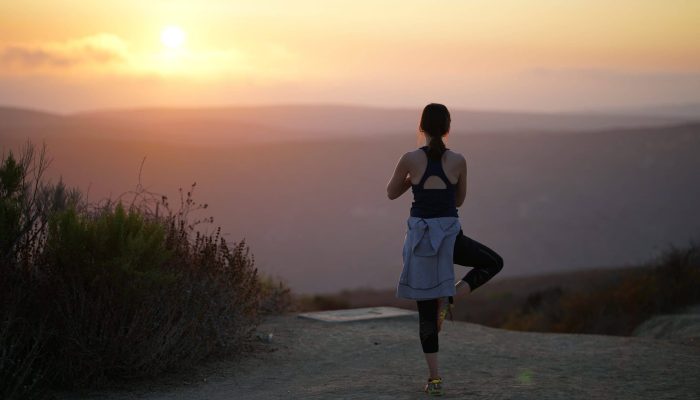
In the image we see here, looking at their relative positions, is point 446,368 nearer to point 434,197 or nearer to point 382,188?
point 434,197

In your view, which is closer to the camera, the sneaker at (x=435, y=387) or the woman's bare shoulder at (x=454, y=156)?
the woman's bare shoulder at (x=454, y=156)

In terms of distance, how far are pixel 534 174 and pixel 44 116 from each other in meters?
60.8

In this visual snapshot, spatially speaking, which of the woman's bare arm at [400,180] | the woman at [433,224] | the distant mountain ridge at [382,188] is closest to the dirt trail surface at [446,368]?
the woman at [433,224]

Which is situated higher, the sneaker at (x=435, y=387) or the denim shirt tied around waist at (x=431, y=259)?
the denim shirt tied around waist at (x=431, y=259)

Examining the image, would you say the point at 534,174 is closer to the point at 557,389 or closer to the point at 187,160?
the point at 187,160

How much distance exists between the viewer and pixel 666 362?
322 inches

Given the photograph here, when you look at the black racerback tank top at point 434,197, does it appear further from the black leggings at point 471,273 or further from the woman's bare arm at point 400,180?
the black leggings at point 471,273

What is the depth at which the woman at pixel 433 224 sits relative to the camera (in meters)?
6.03

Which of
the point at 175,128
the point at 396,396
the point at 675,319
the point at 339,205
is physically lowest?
the point at 396,396

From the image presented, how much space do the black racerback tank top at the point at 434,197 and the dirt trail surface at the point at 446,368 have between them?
56.5 inches

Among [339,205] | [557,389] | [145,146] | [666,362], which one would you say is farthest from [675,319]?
[145,146]

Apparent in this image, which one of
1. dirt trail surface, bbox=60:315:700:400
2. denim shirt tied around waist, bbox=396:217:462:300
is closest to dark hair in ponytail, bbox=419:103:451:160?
denim shirt tied around waist, bbox=396:217:462:300

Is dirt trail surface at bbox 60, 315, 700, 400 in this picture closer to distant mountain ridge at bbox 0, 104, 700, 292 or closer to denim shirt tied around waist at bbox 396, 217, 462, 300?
denim shirt tied around waist at bbox 396, 217, 462, 300

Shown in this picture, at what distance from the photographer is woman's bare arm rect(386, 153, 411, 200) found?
6.04m
